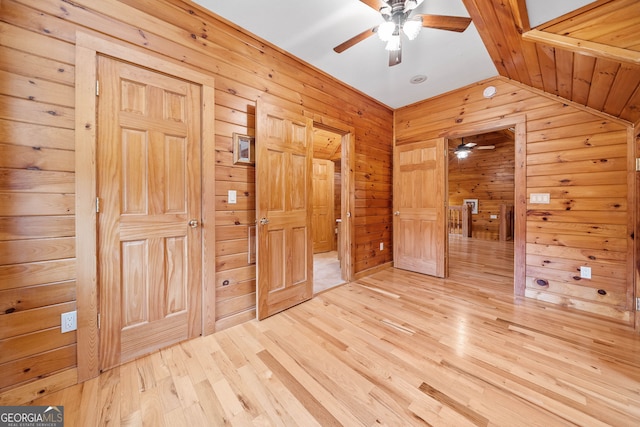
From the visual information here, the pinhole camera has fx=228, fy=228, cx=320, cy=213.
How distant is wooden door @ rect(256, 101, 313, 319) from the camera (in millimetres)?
2121

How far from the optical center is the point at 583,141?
2.36 meters

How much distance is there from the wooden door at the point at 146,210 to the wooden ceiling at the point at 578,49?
7.78 feet

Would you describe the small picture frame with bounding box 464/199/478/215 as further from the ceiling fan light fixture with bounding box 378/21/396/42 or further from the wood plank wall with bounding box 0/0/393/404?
the wood plank wall with bounding box 0/0/393/404

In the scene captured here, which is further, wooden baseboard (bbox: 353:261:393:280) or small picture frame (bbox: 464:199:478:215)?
small picture frame (bbox: 464:199:478:215)

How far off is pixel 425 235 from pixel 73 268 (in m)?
3.74

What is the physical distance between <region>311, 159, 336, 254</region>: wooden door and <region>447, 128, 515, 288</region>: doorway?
116 inches

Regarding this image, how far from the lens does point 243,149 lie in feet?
6.96

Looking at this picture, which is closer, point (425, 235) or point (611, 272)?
point (611, 272)

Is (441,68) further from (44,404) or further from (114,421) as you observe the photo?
(44,404)

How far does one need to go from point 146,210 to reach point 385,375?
200 cm

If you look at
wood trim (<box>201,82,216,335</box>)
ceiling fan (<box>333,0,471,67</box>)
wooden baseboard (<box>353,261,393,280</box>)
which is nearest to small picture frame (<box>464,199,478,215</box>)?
wooden baseboard (<box>353,261,393,280</box>)

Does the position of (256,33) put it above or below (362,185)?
above

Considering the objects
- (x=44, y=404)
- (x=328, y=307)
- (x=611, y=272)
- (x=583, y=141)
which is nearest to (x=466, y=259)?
(x=611, y=272)

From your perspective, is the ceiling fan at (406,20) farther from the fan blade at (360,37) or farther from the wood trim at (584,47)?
the wood trim at (584,47)
